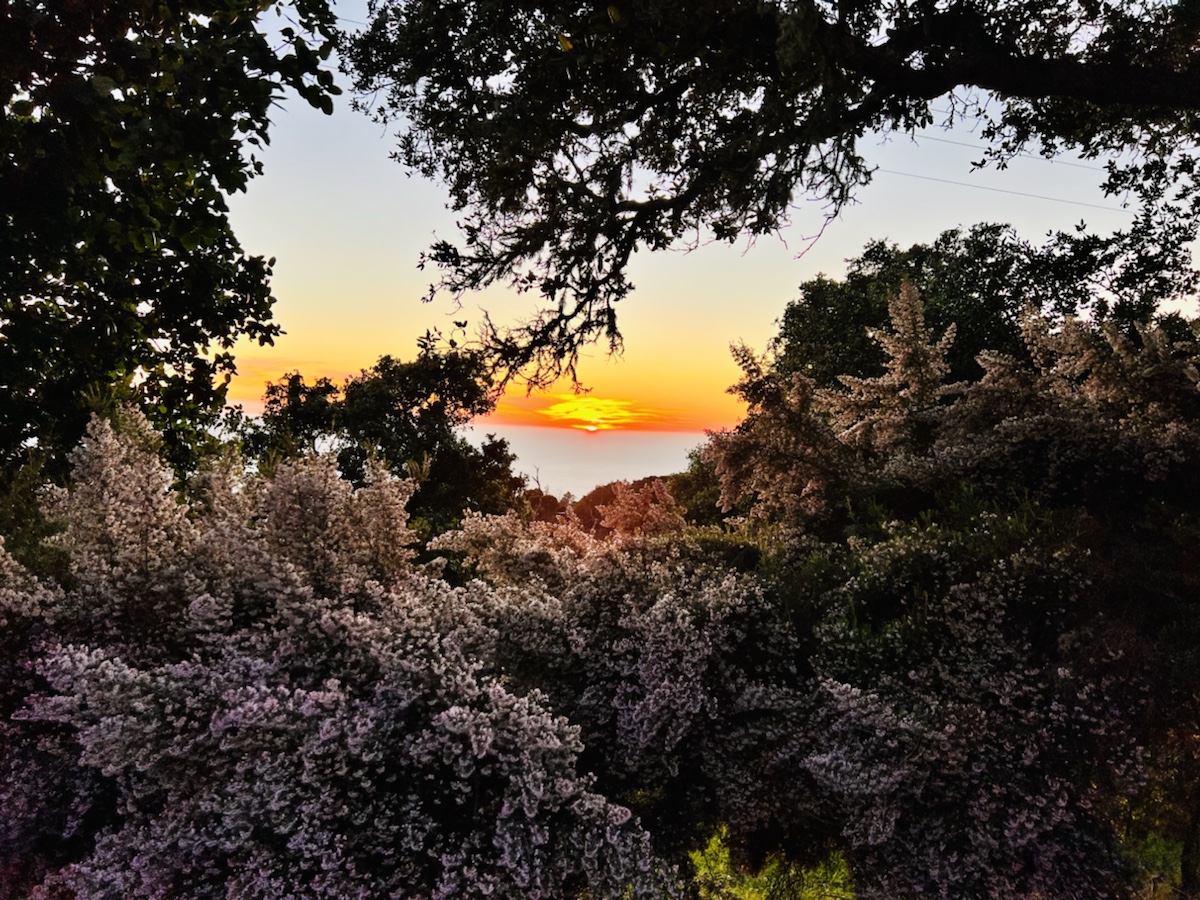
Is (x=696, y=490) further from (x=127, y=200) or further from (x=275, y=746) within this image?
(x=275, y=746)

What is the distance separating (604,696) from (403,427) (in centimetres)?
1685

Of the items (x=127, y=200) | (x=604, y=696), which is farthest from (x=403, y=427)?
(x=604, y=696)

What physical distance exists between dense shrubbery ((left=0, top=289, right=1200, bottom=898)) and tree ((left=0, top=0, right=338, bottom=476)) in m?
3.15

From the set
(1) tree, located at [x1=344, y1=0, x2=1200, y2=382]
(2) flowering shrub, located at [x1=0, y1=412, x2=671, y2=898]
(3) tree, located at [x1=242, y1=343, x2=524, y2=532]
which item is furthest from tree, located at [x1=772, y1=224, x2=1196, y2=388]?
(3) tree, located at [x1=242, y1=343, x2=524, y2=532]

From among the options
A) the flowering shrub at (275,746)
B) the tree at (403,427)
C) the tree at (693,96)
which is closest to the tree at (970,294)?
the tree at (693,96)

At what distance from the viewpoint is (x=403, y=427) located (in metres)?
20.5

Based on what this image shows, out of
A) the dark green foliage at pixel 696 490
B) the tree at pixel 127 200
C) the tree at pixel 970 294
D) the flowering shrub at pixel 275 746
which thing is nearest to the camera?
the flowering shrub at pixel 275 746

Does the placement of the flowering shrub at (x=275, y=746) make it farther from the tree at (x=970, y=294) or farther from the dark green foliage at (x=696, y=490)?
the dark green foliage at (x=696, y=490)

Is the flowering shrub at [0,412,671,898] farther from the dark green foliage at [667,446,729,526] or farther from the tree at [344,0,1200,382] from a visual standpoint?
the dark green foliage at [667,446,729,526]

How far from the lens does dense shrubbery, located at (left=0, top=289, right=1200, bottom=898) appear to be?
379cm

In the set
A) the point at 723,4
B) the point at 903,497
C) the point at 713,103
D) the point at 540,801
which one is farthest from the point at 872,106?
the point at 540,801

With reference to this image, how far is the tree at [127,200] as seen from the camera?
253 inches

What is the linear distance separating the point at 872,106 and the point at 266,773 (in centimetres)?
831

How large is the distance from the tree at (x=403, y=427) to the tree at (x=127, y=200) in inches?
312
